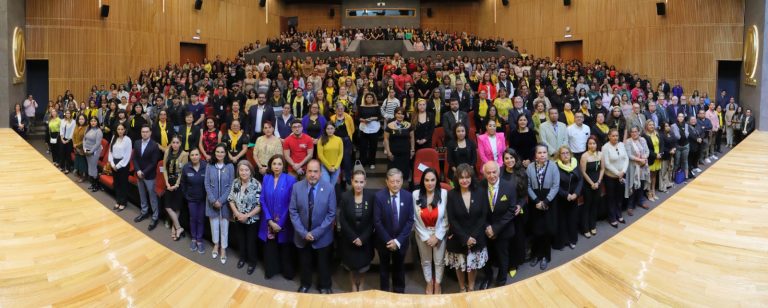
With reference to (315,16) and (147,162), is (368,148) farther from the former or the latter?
(315,16)

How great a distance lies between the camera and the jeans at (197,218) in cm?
614

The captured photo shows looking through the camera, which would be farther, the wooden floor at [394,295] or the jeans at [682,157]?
the jeans at [682,157]

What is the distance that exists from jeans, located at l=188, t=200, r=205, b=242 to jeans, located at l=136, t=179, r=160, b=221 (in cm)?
100

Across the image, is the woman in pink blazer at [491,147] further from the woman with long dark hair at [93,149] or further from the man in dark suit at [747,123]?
the man in dark suit at [747,123]

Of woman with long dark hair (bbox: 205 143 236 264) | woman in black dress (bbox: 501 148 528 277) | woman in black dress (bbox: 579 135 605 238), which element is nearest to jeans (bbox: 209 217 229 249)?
woman with long dark hair (bbox: 205 143 236 264)

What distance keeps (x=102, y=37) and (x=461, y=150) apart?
44.8ft

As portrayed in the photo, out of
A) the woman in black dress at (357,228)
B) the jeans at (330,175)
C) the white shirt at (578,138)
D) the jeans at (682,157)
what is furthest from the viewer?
the jeans at (682,157)

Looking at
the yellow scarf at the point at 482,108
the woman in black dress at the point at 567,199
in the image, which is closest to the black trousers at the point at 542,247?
the woman in black dress at the point at 567,199

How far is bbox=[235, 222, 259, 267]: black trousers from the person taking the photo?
18.4 ft

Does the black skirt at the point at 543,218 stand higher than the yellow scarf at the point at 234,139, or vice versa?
the yellow scarf at the point at 234,139

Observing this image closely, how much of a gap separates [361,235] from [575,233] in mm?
2871

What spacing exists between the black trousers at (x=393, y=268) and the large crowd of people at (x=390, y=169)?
17 millimetres

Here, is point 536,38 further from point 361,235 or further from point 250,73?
point 361,235

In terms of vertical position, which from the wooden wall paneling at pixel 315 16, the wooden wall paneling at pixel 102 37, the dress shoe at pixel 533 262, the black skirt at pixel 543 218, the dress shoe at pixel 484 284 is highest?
the wooden wall paneling at pixel 315 16
